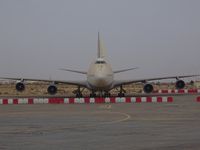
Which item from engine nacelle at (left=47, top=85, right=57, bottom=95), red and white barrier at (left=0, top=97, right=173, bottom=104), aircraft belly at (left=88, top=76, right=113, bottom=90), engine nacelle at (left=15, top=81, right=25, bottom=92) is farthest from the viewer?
engine nacelle at (left=15, top=81, right=25, bottom=92)

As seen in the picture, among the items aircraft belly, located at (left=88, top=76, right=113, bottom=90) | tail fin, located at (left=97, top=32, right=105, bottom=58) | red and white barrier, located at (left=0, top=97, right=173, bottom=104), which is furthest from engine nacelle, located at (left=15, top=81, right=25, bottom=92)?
tail fin, located at (left=97, top=32, right=105, bottom=58)

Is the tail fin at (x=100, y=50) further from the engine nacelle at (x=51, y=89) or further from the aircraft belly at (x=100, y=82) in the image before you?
the aircraft belly at (x=100, y=82)

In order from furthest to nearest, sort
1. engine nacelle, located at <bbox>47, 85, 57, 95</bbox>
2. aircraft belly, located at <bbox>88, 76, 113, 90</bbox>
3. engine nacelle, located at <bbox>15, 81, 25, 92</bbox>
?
1. engine nacelle, located at <bbox>15, 81, 25, 92</bbox>
2. engine nacelle, located at <bbox>47, 85, 57, 95</bbox>
3. aircraft belly, located at <bbox>88, 76, 113, 90</bbox>

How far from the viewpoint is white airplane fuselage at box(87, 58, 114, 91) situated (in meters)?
42.3

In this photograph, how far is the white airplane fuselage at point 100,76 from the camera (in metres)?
42.3

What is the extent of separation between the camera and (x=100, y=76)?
42031 mm

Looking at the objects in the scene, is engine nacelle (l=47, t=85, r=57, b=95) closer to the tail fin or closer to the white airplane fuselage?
the white airplane fuselage

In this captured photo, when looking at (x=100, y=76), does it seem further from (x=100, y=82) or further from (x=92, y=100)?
(x=92, y=100)

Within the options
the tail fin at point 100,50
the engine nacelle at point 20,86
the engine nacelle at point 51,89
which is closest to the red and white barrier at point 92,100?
the engine nacelle at point 51,89

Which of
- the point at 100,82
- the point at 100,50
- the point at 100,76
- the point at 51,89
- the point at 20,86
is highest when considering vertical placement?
the point at 100,50

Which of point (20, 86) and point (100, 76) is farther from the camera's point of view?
point (20, 86)

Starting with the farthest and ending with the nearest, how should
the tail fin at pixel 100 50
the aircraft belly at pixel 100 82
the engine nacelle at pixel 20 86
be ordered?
1. the tail fin at pixel 100 50
2. the engine nacelle at pixel 20 86
3. the aircraft belly at pixel 100 82

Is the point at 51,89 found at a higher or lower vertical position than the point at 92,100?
higher

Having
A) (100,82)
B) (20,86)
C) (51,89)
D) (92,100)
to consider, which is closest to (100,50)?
(51,89)
